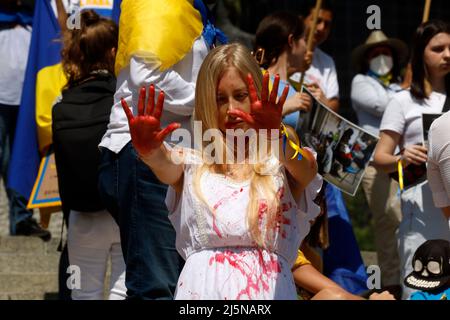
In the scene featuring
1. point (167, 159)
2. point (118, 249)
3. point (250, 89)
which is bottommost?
point (118, 249)

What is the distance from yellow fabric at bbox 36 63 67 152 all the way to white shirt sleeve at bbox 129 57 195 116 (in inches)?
70.3

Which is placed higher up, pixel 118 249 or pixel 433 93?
pixel 433 93

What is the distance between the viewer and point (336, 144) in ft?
18.1

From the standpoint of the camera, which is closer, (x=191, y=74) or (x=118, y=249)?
(x=191, y=74)

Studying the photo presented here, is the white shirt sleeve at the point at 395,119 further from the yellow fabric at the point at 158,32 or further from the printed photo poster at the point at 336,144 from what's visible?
the yellow fabric at the point at 158,32

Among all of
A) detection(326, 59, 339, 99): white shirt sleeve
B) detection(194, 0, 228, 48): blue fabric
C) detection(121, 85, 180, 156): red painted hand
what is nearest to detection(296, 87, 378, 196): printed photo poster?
detection(194, 0, 228, 48): blue fabric

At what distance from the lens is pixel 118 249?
17.3ft

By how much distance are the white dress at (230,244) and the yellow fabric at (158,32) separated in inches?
33.2

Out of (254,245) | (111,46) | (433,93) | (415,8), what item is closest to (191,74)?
(111,46)

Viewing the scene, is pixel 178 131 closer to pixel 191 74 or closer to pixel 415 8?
pixel 191 74

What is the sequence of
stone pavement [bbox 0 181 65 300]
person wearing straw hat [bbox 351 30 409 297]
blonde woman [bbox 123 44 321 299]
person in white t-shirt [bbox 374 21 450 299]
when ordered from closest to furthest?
blonde woman [bbox 123 44 321 299], person in white t-shirt [bbox 374 21 450 299], person wearing straw hat [bbox 351 30 409 297], stone pavement [bbox 0 181 65 300]

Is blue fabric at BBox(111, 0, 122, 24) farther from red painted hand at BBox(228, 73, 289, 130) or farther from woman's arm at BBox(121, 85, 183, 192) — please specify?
red painted hand at BBox(228, 73, 289, 130)

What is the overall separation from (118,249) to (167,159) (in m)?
1.65

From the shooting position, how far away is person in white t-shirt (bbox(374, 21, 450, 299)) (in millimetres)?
5488
